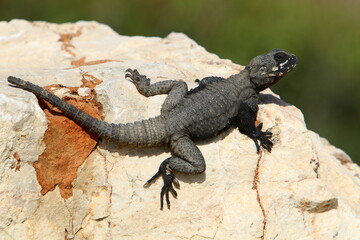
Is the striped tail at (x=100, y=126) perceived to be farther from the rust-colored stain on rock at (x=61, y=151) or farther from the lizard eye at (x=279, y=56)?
the lizard eye at (x=279, y=56)

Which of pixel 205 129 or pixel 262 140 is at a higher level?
pixel 262 140

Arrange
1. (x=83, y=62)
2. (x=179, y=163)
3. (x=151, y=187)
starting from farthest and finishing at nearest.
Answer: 1. (x=83, y=62)
2. (x=179, y=163)
3. (x=151, y=187)

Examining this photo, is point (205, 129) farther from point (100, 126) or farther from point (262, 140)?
point (100, 126)

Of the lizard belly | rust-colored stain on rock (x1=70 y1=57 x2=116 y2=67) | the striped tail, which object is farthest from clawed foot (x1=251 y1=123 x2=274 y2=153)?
rust-colored stain on rock (x1=70 y1=57 x2=116 y2=67)

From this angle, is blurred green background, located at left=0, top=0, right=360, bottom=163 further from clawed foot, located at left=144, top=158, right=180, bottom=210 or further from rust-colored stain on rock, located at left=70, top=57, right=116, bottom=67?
clawed foot, located at left=144, top=158, right=180, bottom=210

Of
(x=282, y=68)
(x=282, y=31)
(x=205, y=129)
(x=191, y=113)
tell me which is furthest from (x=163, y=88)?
(x=282, y=31)

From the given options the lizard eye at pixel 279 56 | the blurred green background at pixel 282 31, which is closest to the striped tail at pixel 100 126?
the lizard eye at pixel 279 56
